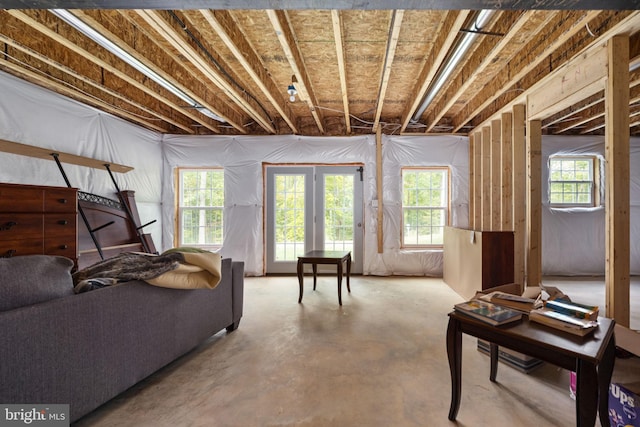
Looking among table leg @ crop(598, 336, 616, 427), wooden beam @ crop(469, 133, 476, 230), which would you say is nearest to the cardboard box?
table leg @ crop(598, 336, 616, 427)

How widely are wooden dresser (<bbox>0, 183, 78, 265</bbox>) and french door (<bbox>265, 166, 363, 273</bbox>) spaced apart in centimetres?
265

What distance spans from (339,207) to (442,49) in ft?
9.39

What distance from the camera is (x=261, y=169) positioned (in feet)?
15.5

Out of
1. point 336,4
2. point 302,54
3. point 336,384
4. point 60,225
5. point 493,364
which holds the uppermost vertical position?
point 302,54

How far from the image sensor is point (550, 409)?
153 cm

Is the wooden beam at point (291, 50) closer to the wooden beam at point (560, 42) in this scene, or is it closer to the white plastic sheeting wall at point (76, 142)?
the wooden beam at point (560, 42)

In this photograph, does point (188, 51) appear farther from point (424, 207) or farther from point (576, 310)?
point (424, 207)

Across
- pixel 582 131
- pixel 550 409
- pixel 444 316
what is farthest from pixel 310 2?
pixel 582 131

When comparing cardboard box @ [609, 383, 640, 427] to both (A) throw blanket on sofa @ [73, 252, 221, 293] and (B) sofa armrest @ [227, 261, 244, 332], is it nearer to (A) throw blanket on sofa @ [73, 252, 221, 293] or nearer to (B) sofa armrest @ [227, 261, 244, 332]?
(A) throw blanket on sofa @ [73, 252, 221, 293]

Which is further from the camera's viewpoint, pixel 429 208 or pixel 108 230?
pixel 429 208

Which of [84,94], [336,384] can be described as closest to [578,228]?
[336,384]

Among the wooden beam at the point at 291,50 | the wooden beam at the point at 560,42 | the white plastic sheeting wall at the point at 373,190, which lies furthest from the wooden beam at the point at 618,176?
the wooden beam at the point at 291,50

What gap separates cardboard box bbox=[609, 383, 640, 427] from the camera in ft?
4.04

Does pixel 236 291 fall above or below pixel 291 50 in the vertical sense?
below
